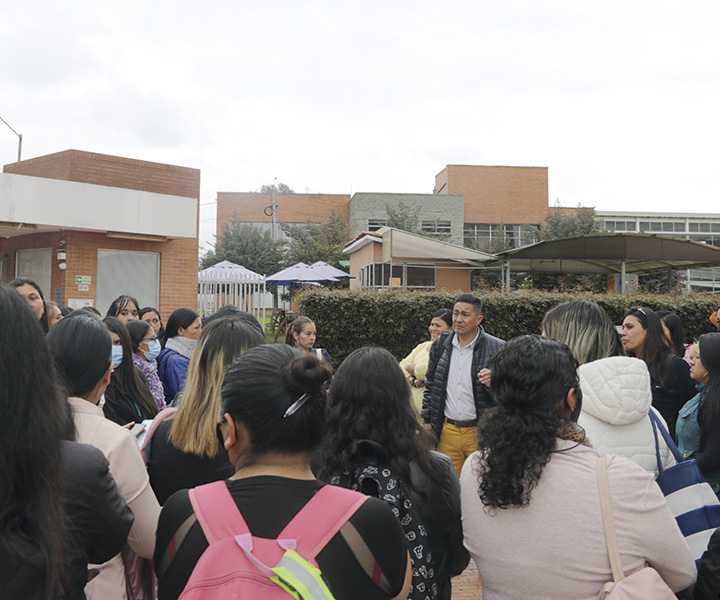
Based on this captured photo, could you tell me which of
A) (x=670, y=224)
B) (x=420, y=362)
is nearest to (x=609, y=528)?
(x=420, y=362)

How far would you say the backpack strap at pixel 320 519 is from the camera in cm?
152

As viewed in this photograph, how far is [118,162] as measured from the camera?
1470 cm

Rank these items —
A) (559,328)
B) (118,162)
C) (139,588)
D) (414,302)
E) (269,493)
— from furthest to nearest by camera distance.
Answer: (118,162), (414,302), (559,328), (139,588), (269,493)

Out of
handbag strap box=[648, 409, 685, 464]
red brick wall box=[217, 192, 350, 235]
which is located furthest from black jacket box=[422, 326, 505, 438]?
red brick wall box=[217, 192, 350, 235]

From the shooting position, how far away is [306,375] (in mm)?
1773

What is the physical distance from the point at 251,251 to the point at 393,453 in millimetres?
34756

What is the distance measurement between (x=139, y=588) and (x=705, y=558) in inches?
82.5

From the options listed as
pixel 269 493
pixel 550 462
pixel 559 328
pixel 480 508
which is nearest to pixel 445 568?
pixel 480 508

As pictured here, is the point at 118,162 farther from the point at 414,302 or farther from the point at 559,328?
the point at 559,328

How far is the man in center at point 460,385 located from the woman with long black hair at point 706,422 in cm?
197

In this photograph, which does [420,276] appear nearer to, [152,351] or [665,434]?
[152,351]

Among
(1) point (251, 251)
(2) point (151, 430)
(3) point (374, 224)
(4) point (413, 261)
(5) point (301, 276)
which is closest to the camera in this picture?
(2) point (151, 430)

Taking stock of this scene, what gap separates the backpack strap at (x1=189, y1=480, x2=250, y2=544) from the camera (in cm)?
154

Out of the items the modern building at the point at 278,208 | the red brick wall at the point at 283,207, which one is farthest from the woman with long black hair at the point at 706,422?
the modern building at the point at 278,208
